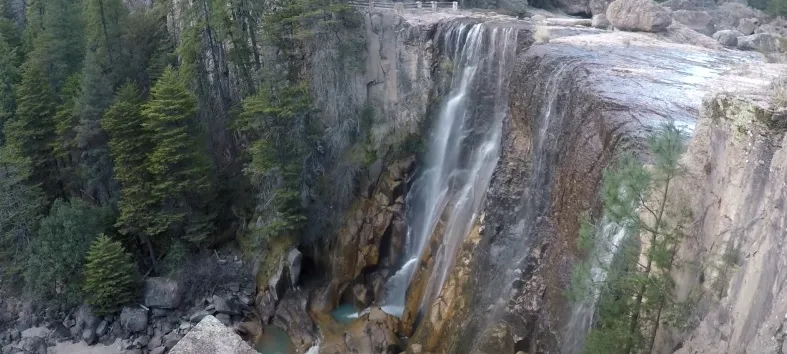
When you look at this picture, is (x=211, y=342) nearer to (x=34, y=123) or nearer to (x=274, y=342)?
(x=274, y=342)

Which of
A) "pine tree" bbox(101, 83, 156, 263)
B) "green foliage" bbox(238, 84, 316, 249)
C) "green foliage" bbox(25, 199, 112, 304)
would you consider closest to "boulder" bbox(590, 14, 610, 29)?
"green foliage" bbox(238, 84, 316, 249)

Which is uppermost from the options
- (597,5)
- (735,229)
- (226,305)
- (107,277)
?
(597,5)

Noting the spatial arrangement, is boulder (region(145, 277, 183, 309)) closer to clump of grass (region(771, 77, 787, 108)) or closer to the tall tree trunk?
the tall tree trunk

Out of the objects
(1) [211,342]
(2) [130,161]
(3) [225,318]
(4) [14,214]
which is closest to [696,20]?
(3) [225,318]

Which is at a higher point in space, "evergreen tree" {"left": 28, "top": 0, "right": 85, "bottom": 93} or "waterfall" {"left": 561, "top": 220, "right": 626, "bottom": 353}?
"evergreen tree" {"left": 28, "top": 0, "right": 85, "bottom": 93}

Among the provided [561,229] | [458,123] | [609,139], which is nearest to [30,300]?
[458,123]

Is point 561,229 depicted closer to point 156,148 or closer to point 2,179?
point 156,148
